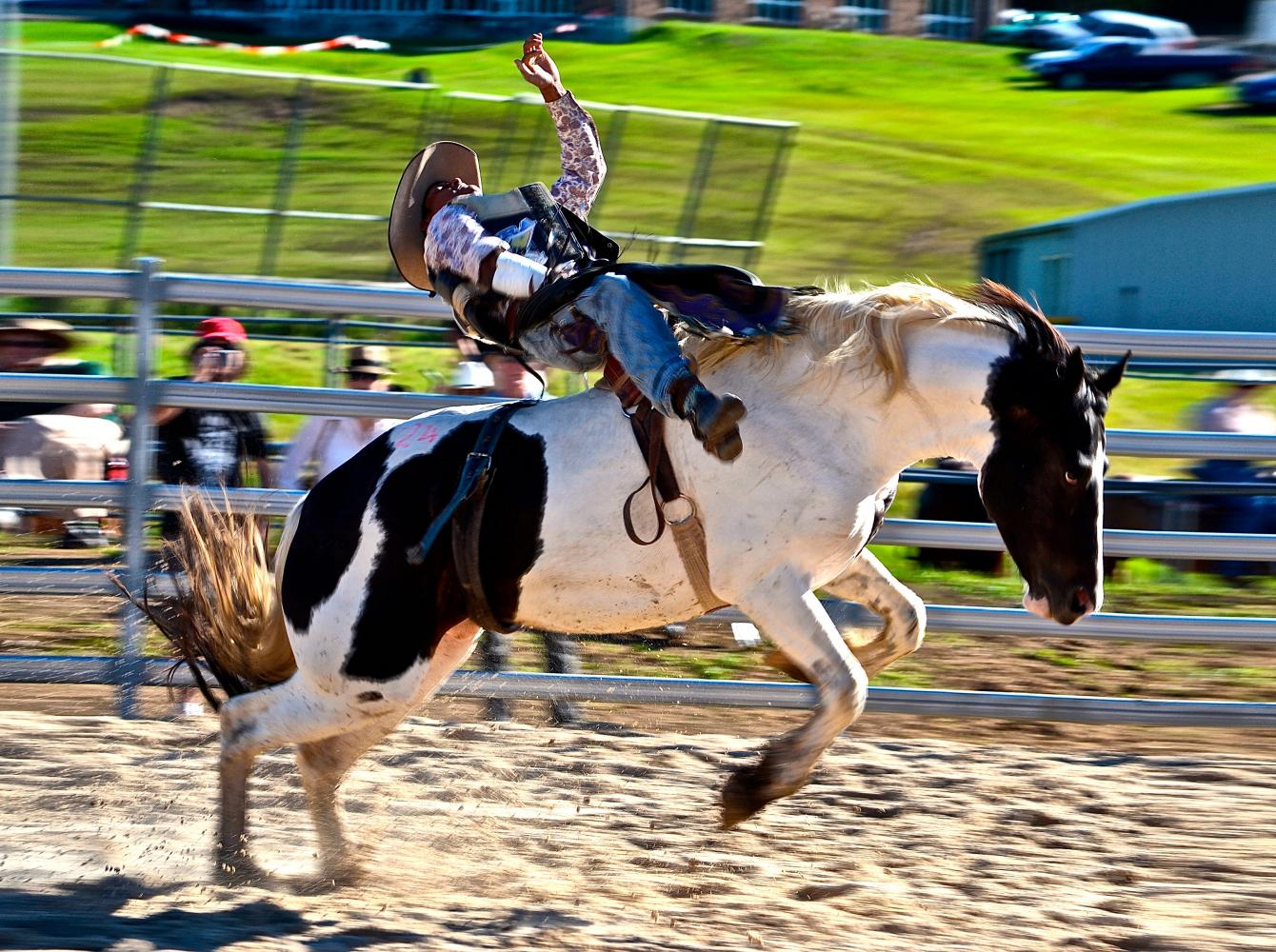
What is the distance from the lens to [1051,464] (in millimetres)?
3609

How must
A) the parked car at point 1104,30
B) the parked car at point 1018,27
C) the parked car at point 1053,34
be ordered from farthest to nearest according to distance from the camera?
the parked car at point 1018,27
the parked car at point 1053,34
the parked car at point 1104,30

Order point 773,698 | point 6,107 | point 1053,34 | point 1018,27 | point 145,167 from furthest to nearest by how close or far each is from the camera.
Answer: point 1018,27 < point 1053,34 < point 145,167 < point 6,107 < point 773,698

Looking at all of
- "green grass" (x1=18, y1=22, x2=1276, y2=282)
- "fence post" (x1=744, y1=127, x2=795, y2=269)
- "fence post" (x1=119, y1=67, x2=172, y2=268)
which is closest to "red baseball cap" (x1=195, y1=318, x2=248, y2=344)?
"fence post" (x1=119, y1=67, x2=172, y2=268)

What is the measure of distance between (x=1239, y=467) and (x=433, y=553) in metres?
4.83

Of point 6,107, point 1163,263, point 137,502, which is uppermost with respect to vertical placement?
point 6,107

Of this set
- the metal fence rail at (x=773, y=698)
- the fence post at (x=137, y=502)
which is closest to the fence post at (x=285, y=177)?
the fence post at (x=137, y=502)

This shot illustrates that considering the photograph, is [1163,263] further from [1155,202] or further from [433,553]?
[433,553]

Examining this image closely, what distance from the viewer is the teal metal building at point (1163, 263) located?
14875mm

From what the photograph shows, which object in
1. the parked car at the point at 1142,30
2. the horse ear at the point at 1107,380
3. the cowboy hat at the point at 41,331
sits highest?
the parked car at the point at 1142,30

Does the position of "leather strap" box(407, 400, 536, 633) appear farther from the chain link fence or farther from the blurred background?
the chain link fence

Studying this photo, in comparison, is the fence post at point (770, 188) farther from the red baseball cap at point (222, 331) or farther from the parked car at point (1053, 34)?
the parked car at point (1053, 34)

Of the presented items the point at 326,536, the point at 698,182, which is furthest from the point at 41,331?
the point at 698,182

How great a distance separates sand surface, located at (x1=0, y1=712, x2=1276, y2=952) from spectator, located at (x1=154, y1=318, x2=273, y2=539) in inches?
43.0

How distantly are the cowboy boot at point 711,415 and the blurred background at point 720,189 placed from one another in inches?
28.3
